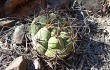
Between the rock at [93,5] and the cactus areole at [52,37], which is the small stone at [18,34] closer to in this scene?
the cactus areole at [52,37]

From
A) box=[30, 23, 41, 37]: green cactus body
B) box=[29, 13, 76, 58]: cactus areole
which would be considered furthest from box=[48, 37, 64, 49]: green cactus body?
box=[30, 23, 41, 37]: green cactus body

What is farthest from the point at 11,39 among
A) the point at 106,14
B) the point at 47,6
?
the point at 106,14

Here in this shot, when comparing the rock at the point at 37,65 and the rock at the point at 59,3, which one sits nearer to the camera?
the rock at the point at 37,65

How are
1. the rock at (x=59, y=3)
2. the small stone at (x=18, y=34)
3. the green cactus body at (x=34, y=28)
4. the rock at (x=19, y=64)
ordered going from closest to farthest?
the rock at (x=19, y=64) → the green cactus body at (x=34, y=28) → the small stone at (x=18, y=34) → the rock at (x=59, y=3)

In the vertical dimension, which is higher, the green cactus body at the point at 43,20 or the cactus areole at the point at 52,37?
the green cactus body at the point at 43,20

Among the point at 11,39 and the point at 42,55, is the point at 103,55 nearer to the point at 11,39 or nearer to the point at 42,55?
the point at 42,55

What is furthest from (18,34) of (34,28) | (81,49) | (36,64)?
(81,49)

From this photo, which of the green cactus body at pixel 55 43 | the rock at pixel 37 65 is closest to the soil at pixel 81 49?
the rock at pixel 37 65
